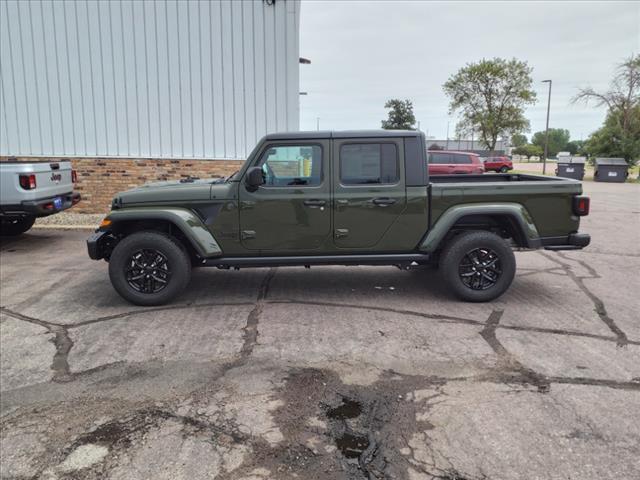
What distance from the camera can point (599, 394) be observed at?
353 cm

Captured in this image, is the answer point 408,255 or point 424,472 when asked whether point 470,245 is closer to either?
point 408,255

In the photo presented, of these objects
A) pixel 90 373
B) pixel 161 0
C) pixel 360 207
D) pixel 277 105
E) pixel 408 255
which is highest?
pixel 161 0

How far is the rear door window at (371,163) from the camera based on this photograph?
549 centimetres

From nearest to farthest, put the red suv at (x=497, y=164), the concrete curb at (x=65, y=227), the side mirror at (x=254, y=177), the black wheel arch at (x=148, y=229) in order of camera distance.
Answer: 1. the side mirror at (x=254, y=177)
2. the black wheel arch at (x=148, y=229)
3. the concrete curb at (x=65, y=227)
4. the red suv at (x=497, y=164)

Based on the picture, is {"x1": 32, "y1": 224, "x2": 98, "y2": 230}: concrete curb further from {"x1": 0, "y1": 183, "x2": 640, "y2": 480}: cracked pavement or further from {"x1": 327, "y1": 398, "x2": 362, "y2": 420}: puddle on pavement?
{"x1": 327, "y1": 398, "x2": 362, "y2": 420}: puddle on pavement

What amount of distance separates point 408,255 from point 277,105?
720 centimetres

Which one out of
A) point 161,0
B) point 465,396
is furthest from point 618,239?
point 161,0

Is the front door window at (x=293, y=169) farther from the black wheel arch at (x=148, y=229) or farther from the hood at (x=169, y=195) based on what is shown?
the black wheel arch at (x=148, y=229)

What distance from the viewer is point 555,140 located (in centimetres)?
14275

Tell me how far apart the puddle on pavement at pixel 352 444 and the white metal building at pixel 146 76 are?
9540 millimetres

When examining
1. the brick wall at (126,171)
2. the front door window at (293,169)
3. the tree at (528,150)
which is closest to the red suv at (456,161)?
the brick wall at (126,171)

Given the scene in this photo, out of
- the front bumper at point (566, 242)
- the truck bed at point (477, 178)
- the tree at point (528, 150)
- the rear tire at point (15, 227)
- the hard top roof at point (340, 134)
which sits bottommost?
the rear tire at point (15, 227)

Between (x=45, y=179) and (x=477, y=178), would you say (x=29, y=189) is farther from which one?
(x=477, y=178)

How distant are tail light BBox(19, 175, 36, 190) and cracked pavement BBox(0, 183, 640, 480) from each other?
1.86 metres
